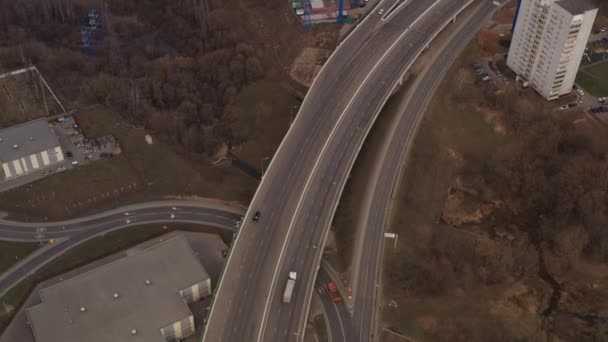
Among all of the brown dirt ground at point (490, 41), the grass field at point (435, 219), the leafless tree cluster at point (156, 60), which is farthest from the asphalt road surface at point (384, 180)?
the leafless tree cluster at point (156, 60)

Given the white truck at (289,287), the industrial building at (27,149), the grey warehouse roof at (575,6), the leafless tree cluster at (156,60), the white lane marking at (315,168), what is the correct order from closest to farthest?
1. the white lane marking at (315,168)
2. the white truck at (289,287)
3. the grey warehouse roof at (575,6)
4. the industrial building at (27,149)
5. the leafless tree cluster at (156,60)

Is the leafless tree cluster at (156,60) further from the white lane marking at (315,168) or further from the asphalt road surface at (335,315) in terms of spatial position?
the asphalt road surface at (335,315)

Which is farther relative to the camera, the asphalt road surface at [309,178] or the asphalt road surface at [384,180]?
the asphalt road surface at [384,180]

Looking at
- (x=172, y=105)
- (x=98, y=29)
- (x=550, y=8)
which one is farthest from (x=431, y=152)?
(x=98, y=29)

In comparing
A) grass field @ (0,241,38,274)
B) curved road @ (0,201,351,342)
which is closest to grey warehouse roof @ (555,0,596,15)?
curved road @ (0,201,351,342)

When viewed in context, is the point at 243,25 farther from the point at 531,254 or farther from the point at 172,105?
the point at 531,254

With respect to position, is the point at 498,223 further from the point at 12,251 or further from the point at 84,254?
the point at 12,251

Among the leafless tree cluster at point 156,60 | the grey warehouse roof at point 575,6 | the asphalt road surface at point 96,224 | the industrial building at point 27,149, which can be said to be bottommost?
the asphalt road surface at point 96,224

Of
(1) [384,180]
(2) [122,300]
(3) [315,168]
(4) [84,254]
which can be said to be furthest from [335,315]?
(4) [84,254]
